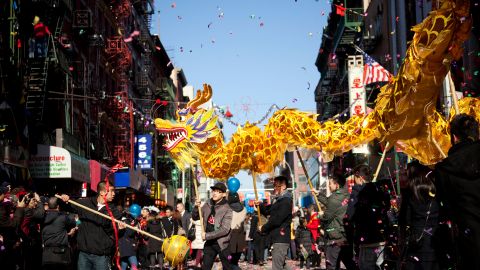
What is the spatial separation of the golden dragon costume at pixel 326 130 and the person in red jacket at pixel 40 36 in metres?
9.93

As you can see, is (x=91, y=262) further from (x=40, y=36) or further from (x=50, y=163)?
(x=40, y=36)

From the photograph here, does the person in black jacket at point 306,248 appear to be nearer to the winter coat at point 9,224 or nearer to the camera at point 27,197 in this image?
the camera at point 27,197

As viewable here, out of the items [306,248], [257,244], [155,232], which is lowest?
[257,244]

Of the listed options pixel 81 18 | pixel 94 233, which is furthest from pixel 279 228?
pixel 81 18

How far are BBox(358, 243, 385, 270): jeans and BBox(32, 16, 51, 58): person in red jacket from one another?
16.8 meters

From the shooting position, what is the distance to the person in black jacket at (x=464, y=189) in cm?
586

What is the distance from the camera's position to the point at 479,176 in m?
5.91

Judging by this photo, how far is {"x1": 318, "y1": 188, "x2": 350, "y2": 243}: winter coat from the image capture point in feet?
40.5

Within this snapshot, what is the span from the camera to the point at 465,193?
5.94 metres

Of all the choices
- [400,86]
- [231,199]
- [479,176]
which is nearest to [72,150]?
[231,199]

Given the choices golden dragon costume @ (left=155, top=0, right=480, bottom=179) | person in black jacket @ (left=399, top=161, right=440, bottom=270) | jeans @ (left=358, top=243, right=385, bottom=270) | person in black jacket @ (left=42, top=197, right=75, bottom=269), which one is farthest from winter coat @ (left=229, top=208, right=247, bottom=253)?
person in black jacket @ (left=399, top=161, right=440, bottom=270)

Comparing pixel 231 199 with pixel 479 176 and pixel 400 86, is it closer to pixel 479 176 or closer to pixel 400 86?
pixel 400 86

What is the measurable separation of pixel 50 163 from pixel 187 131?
33.6ft

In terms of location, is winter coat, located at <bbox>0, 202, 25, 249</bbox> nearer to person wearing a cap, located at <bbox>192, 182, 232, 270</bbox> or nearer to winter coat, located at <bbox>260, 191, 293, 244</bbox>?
person wearing a cap, located at <bbox>192, 182, 232, 270</bbox>
